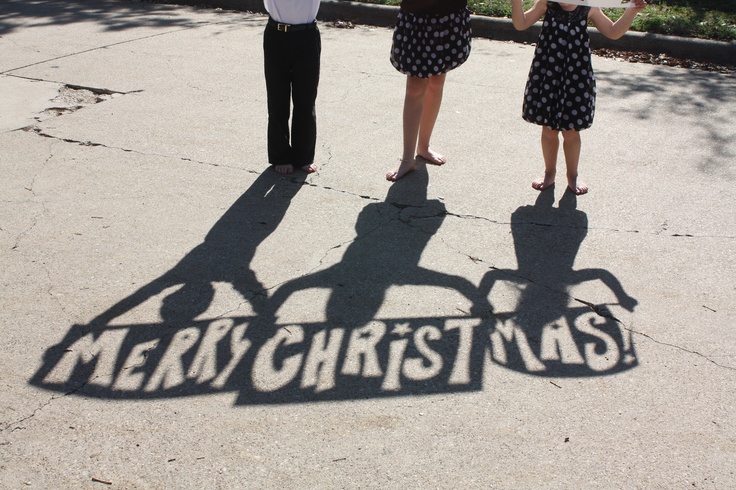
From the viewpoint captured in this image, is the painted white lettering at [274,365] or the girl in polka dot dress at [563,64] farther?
the girl in polka dot dress at [563,64]

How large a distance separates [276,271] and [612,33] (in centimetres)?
239

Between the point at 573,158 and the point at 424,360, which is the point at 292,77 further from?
the point at 424,360

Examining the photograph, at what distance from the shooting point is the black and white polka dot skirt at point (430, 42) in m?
4.82

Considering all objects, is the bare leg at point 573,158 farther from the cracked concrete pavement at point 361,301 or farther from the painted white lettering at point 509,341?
the painted white lettering at point 509,341

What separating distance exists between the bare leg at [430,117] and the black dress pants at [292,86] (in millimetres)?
737

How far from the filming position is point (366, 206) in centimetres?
474

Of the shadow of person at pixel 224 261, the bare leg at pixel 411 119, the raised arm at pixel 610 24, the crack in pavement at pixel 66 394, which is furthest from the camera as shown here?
the bare leg at pixel 411 119

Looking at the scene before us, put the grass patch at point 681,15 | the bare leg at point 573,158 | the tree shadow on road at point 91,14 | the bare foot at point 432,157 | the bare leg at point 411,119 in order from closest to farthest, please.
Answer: the bare leg at point 573,158, the bare leg at point 411,119, the bare foot at point 432,157, the grass patch at point 681,15, the tree shadow on road at point 91,14

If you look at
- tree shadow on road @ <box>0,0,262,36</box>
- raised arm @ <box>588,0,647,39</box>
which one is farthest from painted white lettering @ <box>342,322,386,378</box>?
tree shadow on road @ <box>0,0,262,36</box>

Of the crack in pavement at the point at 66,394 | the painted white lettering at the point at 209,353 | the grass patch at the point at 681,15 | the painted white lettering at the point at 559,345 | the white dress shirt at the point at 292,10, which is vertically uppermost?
the white dress shirt at the point at 292,10

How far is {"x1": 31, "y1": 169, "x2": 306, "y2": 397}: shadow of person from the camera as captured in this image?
322 cm

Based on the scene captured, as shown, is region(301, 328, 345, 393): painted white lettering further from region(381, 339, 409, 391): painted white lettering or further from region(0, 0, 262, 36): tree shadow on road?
region(0, 0, 262, 36): tree shadow on road

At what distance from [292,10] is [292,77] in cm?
43

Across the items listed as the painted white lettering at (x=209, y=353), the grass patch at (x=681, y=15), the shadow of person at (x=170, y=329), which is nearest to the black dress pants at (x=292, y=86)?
the shadow of person at (x=170, y=329)
